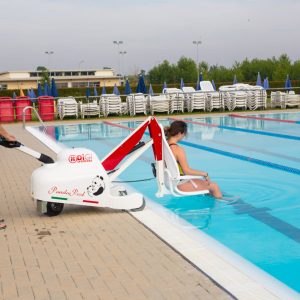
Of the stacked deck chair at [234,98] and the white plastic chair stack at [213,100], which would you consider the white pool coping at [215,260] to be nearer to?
the white plastic chair stack at [213,100]

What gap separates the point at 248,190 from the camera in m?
7.51

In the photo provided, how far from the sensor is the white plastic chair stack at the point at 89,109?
69.6 ft

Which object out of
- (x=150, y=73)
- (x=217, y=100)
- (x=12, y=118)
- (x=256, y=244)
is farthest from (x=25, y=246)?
(x=150, y=73)

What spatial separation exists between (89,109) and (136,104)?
1919 mm

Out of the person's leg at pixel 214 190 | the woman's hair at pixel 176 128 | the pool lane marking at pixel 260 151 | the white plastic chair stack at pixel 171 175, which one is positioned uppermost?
the woman's hair at pixel 176 128

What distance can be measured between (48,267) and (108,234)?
1.02 meters

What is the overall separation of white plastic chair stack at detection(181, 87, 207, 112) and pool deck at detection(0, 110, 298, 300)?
1653 cm

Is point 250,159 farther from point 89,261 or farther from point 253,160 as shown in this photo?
point 89,261

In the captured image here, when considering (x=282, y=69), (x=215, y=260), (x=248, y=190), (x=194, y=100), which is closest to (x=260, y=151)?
(x=248, y=190)

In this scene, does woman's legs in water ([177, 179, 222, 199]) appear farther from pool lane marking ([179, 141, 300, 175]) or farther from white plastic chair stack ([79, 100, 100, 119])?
white plastic chair stack ([79, 100, 100, 119])

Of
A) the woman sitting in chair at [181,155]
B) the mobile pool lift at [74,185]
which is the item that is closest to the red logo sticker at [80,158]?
the mobile pool lift at [74,185]

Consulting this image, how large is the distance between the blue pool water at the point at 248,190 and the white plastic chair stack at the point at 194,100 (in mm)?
6662

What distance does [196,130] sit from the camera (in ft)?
52.2

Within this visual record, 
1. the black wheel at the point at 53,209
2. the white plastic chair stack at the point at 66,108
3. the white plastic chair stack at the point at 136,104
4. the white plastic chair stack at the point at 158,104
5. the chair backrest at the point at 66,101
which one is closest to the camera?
the black wheel at the point at 53,209
